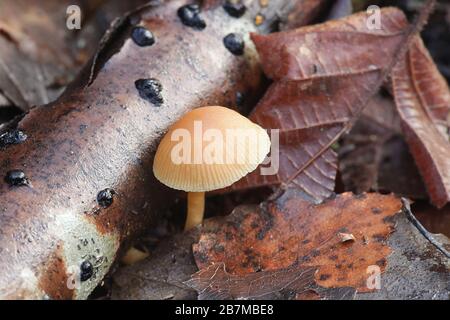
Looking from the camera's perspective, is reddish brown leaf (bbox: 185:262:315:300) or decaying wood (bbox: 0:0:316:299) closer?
decaying wood (bbox: 0:0:316:299)

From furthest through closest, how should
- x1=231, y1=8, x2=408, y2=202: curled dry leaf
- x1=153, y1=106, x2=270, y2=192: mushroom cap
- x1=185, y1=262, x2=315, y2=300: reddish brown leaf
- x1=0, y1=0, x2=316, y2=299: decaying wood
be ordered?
x1=231, y1=8, x2=408, y2=202: curled dry leaf < x1=153, y1=106, x2=270, y2=192: mushroom cap < x1=185, y1=262, x2=315, y2=300: reddish brown leaf < x1=0, y1=0, x2=316, y2=299: decaying wood

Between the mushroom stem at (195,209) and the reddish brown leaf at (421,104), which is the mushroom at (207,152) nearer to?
the mushroom stem at (195,209)

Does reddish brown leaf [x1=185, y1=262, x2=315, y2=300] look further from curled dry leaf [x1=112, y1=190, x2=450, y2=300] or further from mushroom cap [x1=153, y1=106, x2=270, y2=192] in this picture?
mushroom cap [x1=153, y1=106, x2=270, y2=192]

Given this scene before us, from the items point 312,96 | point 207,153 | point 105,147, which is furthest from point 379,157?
point 105,147

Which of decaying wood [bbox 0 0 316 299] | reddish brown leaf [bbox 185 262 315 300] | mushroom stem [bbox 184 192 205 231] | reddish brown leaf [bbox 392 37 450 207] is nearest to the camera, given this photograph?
decaying wood [bbox 0 0 316 299]

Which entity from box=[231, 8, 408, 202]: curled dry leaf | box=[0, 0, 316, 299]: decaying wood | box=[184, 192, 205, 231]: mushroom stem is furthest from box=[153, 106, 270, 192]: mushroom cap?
box=[231, 8, 408, 202]: curled dry leaf

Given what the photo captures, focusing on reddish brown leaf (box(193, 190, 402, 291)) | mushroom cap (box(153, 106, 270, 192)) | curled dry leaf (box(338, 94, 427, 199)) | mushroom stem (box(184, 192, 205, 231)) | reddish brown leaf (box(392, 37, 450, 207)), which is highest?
mushroom cap (box(153, 106, 270, 192))

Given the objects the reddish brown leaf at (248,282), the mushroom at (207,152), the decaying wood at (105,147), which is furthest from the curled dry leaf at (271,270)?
the mushroom at (207,152)

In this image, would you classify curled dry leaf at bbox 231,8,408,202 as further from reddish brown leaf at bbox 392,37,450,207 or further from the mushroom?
the mushroom

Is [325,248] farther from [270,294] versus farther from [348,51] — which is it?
[348,51]

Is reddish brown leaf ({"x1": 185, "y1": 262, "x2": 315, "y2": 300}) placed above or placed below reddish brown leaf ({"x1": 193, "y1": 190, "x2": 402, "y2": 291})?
above
